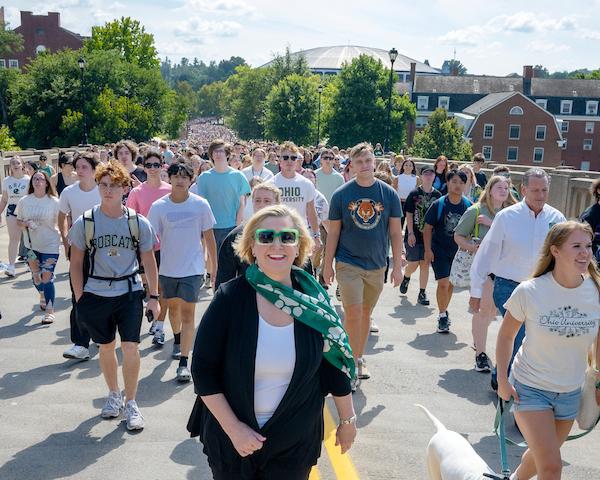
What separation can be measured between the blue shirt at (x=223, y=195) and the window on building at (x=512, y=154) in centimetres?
7806

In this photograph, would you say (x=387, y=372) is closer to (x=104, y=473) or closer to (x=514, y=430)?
(x=514, y=430)

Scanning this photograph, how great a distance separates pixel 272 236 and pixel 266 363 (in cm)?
55

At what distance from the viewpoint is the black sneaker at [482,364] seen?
7.20m

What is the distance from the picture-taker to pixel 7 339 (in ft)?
26.7

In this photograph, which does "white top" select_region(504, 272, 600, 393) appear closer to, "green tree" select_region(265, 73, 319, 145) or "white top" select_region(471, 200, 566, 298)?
"white top" select_region(471, 200, 566, 298)

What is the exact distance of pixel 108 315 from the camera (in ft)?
18.4

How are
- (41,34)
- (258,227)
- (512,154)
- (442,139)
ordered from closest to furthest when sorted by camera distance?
(258,227)
(442,139)
(512,154)
(41,34)

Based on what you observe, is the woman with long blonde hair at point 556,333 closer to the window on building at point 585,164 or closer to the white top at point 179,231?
the white top at point 179,231

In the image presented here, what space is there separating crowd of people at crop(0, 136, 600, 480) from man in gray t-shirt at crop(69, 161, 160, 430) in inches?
0.4

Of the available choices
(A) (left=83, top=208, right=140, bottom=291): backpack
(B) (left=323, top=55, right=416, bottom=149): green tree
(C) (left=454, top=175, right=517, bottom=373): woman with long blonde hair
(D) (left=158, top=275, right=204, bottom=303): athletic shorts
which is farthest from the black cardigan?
(B) (left=323, top=55, right=416, bottom=149): green tree

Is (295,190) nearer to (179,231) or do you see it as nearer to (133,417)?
(179,231)

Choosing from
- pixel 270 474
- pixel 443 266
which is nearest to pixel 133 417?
pixel 270 474

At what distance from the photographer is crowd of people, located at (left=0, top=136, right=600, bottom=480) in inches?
121

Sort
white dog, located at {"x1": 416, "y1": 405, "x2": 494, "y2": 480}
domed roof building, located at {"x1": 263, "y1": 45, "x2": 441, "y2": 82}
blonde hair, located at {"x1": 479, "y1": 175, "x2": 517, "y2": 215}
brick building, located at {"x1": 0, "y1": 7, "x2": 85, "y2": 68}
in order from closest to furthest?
1. white dog, located at {"x1": 416, "y1": 405, "x2": 494, "y2": 480}
2. blonde hair, located at {"x1": 479, "y1": 175, "x2": 517, "y2": 215}
3. brick building, located at {"x1": 0, "y1": 7, "x2": 85, "y2": 68}
4. domed roof building, located at {"x1": 263, "y1": 45, "x2": 441, "y2": 82}
